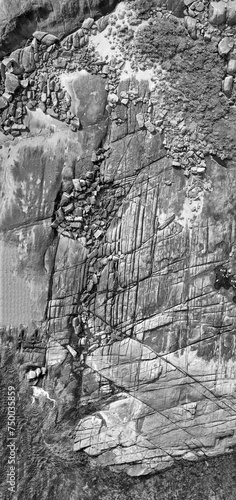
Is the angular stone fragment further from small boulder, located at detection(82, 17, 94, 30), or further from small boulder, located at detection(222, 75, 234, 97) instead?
small boulder, located at detection(222, 75, 234, 97)

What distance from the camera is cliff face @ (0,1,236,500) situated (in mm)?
8141

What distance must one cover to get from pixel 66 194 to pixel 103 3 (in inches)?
147

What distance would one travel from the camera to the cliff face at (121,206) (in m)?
8.14

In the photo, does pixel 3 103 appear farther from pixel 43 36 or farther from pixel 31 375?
pixel 31 375

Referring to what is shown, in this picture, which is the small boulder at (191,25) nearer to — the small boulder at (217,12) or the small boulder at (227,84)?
the small boulder at (217,12)

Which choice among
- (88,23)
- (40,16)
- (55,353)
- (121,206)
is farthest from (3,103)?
→ (55,353)

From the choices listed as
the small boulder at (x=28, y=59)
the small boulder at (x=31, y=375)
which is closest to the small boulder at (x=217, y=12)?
the small boulder at (x=28, y=59)

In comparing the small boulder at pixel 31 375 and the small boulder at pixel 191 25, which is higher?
the small boulder at pixel 191 25

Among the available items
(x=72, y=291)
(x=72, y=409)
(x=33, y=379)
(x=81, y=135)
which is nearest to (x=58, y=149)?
(x=81, y=135)

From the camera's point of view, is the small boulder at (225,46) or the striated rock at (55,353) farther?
the striated rock at (55,353)

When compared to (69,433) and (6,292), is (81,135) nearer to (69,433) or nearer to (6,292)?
(6,292)

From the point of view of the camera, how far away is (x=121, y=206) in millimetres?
8250

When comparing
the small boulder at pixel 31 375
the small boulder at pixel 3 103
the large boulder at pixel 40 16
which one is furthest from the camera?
the small boulder at pixel 31 375

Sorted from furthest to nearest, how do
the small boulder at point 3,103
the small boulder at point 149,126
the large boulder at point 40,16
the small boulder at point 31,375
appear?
the small boulder at point 31,375
the small boulder at point 3,103
the small boulder at point 149,126
the large boulder at point 40,16
